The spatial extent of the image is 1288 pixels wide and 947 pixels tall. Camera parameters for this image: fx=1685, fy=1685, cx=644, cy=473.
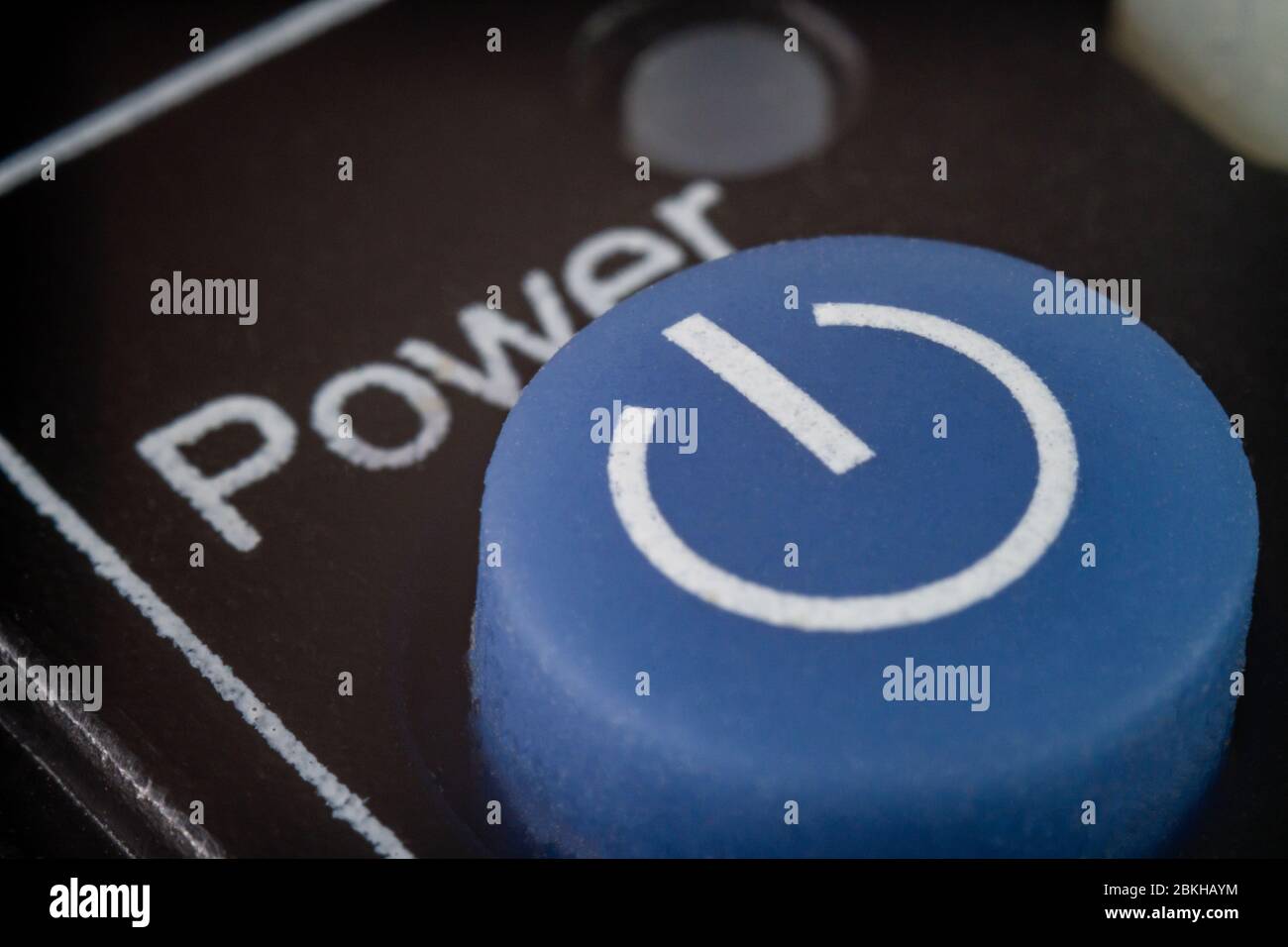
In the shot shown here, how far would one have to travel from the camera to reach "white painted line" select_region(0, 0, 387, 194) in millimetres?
1469

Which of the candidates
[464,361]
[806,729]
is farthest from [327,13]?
[806,729]

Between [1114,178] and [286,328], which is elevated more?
[1114,178]

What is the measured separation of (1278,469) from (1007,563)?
1.29 feet

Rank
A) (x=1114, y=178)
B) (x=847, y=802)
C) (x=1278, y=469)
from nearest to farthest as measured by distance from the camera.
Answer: (x=847, y=802) → (x=1278, y=469) → (x=1114, y=178)

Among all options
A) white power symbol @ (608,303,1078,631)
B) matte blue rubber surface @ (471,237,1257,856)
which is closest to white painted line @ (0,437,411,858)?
A: matte blue rubber surface @ (471,237,1257,856)

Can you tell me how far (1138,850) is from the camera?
0.94 m

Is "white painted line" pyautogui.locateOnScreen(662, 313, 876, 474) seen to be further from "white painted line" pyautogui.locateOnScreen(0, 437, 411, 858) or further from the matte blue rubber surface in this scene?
"white painted line" pyautogui.locateOnScreen(0, 437, 411, 858)

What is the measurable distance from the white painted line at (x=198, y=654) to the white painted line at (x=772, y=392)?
0.34 m

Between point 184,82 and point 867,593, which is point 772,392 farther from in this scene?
point 184,82

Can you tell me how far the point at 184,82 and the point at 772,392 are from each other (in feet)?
2.61

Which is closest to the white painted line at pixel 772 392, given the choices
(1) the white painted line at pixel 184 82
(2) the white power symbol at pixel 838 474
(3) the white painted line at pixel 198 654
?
(2) the white power symbol at pixel 838 474

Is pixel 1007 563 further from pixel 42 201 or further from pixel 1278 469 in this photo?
pixel 42 201

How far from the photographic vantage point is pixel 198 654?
1.11 m

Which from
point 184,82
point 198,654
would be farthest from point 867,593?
point 184,82
